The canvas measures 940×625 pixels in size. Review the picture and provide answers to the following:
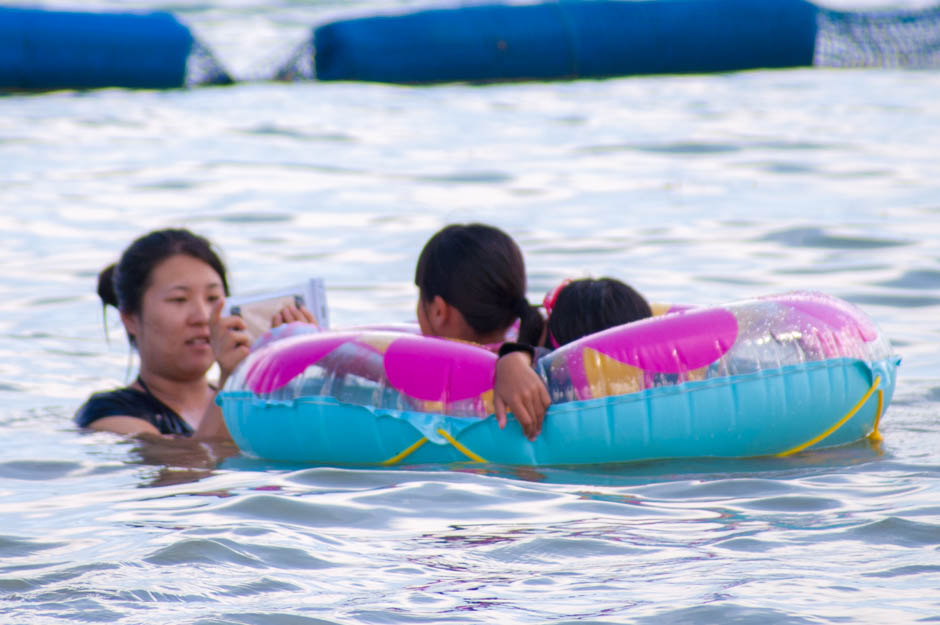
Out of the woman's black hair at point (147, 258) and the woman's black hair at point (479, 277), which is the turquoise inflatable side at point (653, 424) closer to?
the woman's black hair at point (479, 277)

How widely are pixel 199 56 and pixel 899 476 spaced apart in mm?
12671

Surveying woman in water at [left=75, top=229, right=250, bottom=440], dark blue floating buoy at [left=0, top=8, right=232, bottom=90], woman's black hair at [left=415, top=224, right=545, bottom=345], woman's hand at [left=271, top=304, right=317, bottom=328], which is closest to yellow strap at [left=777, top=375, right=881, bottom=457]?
woman's black hair at [left=415, top=224, right=545, bottom=345]

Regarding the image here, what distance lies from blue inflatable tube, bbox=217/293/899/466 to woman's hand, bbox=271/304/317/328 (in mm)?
501

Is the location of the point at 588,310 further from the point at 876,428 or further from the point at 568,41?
the point at 568,41

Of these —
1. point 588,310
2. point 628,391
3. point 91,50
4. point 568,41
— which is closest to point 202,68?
point 91,50

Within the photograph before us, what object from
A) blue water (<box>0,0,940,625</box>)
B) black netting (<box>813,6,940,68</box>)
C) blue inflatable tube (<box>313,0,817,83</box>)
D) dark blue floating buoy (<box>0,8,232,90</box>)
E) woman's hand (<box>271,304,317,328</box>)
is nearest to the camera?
blue water (<box>0,0,940,625</box>)

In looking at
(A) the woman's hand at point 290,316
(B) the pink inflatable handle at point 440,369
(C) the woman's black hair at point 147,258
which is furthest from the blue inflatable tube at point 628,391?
(C) the woman's black hair at point 147,258

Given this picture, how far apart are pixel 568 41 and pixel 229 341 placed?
11997mm

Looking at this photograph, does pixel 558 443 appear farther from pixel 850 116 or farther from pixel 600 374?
pixel 850 116

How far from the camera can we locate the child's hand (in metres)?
3.69

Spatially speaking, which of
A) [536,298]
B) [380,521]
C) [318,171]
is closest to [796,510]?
[380,521]

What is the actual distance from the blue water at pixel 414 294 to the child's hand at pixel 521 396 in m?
0.15

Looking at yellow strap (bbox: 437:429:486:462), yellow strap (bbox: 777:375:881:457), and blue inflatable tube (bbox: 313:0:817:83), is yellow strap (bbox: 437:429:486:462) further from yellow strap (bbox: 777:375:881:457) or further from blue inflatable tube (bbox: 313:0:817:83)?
blue inflatable tube (bbox: 313:0:817:83)

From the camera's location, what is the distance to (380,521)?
11.0 ft
